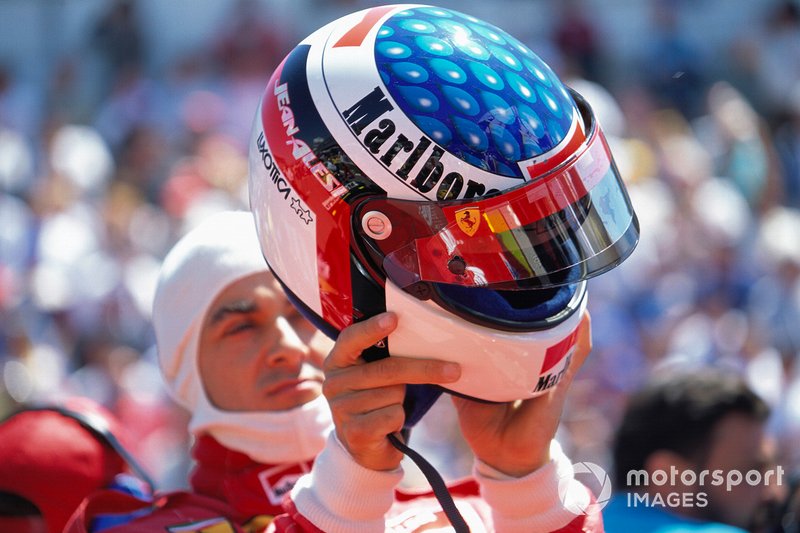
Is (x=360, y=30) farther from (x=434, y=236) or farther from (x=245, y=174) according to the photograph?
(x=245, y=174)

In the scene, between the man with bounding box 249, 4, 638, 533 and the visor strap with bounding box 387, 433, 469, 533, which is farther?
the visor strap with bounding box 387, 433, 469, 533

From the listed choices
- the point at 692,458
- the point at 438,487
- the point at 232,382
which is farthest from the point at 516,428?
the point at 692,458

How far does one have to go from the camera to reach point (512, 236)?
2248mm

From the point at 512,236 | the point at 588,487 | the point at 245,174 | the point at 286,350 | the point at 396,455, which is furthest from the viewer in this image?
the point at 245,174

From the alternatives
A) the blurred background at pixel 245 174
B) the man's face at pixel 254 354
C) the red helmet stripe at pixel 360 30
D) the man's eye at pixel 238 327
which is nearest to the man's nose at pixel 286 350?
the man's face at pixel 254 354

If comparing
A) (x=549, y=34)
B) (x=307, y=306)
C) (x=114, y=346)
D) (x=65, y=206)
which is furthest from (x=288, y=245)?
(x=549, y=34)

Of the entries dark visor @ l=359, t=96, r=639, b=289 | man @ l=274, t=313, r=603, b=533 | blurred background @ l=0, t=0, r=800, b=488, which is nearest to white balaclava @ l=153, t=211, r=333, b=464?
man @ l=274, t=313, r=603, b=533

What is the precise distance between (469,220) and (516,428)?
0.50 m

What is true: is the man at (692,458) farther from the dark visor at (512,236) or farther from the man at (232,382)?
the dark visor at (512,236)

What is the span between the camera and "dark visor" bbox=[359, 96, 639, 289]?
2248mm

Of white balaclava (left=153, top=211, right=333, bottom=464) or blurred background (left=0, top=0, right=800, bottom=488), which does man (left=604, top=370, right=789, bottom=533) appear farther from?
blurred background (left=0, top=0, right=800, bottom=488)

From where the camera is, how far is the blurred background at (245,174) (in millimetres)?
7836

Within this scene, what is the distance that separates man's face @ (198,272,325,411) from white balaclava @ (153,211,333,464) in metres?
0.02

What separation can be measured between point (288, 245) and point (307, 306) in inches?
5.0
